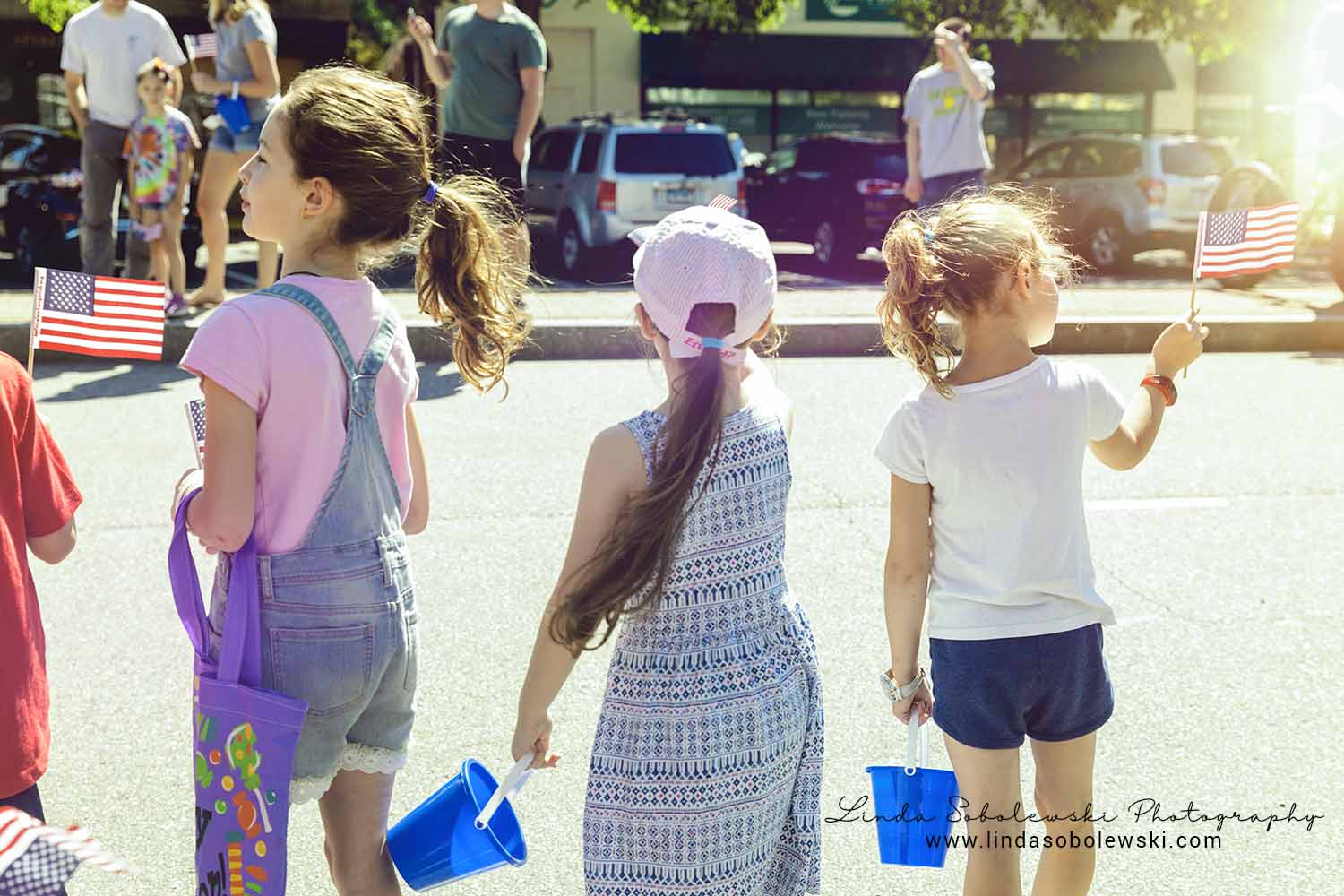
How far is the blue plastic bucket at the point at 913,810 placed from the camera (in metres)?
2.71

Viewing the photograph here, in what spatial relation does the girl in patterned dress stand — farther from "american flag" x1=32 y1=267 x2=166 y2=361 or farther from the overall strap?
"american flag" x1=32 y1=267 x2=166 y2=361

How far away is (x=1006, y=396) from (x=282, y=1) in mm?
21896

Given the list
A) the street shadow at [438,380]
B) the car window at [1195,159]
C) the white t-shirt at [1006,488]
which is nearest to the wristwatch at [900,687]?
the white t-shirt at [1006,488]

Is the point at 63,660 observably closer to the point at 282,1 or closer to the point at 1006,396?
the point at 1006,396

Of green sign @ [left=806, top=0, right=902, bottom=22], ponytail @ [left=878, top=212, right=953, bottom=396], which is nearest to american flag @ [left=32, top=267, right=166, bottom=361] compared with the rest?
ponytail @ [left=878, top=212, right=953, bottom=396]

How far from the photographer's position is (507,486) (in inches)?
254

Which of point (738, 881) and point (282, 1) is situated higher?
point (282, 1)

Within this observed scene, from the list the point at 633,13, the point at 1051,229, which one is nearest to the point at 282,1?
the point at 633,13

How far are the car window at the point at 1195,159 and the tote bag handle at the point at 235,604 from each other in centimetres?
1566

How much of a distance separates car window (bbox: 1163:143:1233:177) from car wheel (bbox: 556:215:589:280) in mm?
6484

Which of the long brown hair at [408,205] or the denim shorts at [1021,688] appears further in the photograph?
the denim shorts at [1021,688]

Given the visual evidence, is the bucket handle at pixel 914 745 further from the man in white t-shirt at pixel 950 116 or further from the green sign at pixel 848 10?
the green sign at pixel 848 10

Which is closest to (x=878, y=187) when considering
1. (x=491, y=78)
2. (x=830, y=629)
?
(x=491, y=78)

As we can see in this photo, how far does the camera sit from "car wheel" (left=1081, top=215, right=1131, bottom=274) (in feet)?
54.6
